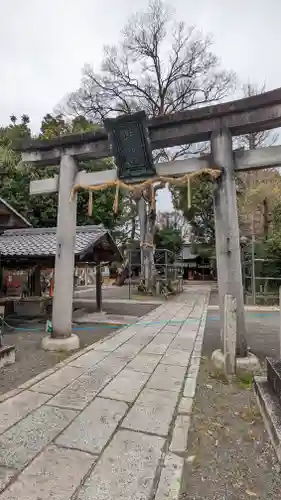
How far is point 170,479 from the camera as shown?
2236mm

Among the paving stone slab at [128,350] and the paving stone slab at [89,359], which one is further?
the paving stone slab at [128,350]

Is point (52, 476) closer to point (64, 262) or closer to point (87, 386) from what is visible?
point (87, 386)

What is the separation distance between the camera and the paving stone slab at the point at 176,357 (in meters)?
5.14

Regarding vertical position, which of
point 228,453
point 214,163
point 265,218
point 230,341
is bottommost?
point 228,453

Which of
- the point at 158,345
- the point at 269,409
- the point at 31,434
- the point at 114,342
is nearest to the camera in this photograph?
the point at 31,434

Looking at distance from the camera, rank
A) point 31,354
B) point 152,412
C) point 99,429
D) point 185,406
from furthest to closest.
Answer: point 31,354, point 185,406, point 152,412, point 99,429

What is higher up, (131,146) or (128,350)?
(131,146)

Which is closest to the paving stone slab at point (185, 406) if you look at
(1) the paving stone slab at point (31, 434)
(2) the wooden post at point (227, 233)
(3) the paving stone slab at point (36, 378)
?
(1) the paving stone slab at point (31, 434)

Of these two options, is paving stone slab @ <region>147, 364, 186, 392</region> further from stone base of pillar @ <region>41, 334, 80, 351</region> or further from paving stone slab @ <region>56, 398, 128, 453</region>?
stone base of pillar @ <region>41, 334, 80, 351</region>

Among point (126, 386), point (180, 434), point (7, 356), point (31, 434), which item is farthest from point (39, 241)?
point (180, 434)

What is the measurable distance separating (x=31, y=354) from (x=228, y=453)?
4241 mm

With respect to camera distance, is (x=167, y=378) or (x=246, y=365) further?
(x=246, y=365)

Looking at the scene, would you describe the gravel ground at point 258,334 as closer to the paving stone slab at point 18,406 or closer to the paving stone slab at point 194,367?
the paving stone slab at point 194,367

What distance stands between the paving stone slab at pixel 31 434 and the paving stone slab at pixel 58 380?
544 millimetres
